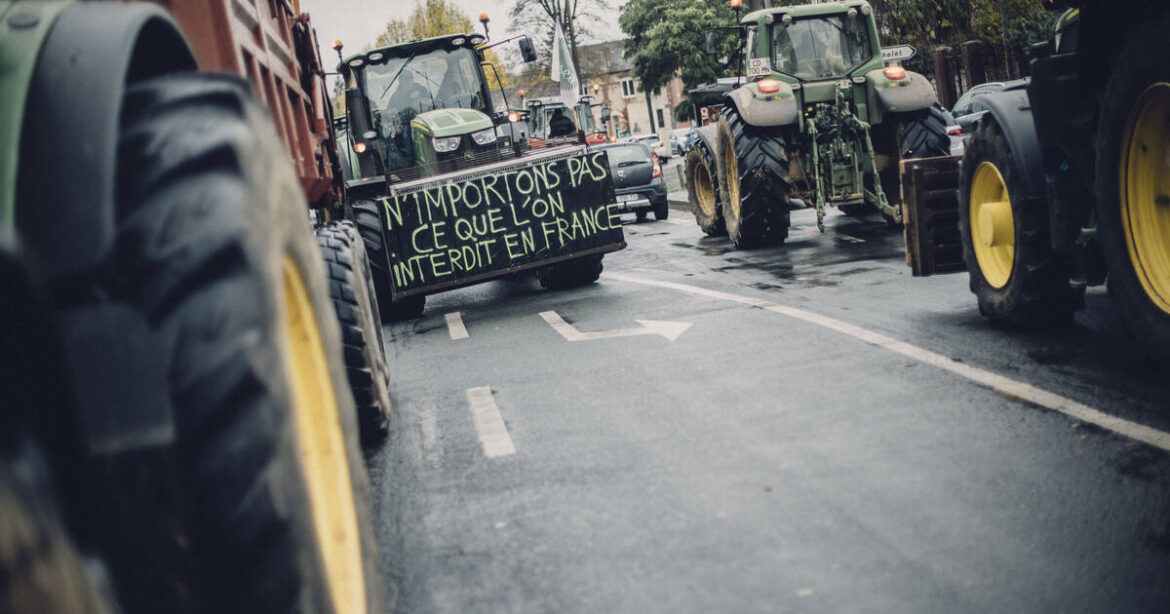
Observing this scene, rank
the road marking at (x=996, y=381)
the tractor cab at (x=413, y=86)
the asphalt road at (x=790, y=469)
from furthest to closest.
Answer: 1. the tractor cab at (x=413, y=86)
2. the road marking at (x=996, y=381)
3. the asphalt road at (x=790, y=469)

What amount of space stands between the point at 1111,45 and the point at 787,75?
28.9 feet

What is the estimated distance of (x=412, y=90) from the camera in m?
13.9

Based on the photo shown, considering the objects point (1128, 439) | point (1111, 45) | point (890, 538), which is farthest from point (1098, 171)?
point (890, 538)

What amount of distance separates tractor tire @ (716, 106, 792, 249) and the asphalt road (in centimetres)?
461

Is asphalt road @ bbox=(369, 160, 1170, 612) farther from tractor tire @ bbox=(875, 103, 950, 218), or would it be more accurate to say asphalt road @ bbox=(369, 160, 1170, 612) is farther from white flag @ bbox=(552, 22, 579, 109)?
white flag @ bbox=(552, 22, 579, 109)

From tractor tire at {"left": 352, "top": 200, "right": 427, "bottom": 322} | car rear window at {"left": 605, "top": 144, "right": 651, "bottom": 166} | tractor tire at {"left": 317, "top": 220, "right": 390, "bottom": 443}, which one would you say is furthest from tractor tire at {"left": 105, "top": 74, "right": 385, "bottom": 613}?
car rear window at {"left": 605, "top": 144, "right": 651, "bottom": 166}

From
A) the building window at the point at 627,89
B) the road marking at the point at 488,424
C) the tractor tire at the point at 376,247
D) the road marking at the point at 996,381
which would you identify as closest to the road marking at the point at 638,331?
the road marking at the point at 996,381

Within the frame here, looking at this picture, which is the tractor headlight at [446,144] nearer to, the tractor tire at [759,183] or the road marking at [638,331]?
the tractor tire at [759,183]

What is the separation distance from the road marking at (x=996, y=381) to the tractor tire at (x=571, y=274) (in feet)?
9.42

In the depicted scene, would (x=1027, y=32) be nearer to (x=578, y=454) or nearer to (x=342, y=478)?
(x=578, y=454)

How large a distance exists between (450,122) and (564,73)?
51.4 ft

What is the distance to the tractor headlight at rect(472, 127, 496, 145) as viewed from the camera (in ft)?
43.1

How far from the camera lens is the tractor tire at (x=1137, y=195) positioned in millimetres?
4789

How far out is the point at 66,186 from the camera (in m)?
1.91
